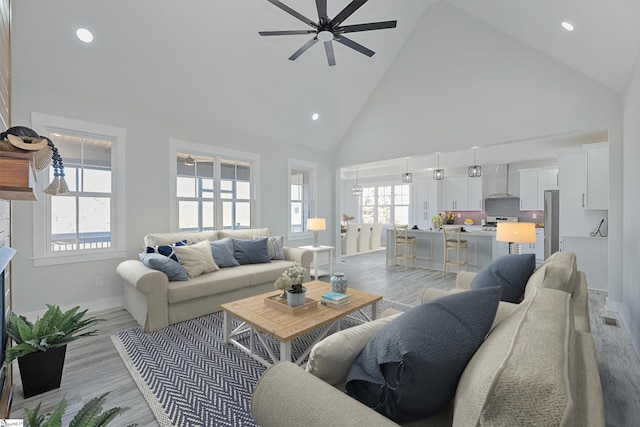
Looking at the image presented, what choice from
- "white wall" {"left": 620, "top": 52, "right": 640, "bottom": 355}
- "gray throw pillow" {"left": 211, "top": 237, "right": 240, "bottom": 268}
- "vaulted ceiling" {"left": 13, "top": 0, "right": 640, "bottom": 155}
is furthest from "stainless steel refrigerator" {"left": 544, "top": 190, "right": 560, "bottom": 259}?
"gray throw pillow" {"left": 211, "top": 237, "right": 240, "bottom": 268}

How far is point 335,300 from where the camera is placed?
103 inches

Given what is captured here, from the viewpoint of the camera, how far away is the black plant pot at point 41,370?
1962mm

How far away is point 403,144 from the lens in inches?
223

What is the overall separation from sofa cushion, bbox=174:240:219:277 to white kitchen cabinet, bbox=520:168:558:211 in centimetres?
785

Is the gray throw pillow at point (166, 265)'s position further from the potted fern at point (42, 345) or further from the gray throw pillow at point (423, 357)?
the gray throw pillow at point (423, 357)

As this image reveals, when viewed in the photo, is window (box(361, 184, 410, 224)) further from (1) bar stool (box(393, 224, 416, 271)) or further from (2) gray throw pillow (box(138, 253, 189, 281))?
(2) gray throw pillow (box(138, 253, 189, 281))

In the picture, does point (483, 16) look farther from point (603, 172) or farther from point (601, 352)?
point (601, 352)

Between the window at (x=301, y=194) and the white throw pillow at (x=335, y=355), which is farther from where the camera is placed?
the window at (x=301, y=194)

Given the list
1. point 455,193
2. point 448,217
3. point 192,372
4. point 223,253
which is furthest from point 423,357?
point 455,193

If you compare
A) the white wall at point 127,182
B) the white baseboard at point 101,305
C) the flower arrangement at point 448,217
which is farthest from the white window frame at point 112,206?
the flower arrangement at point 448,217

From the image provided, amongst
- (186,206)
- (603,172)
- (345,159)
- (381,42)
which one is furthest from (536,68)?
(186,206)

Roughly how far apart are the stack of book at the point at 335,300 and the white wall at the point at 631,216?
2.64 m

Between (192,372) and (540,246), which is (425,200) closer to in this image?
(540,246)

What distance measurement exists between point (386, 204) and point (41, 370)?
967 centimetres
